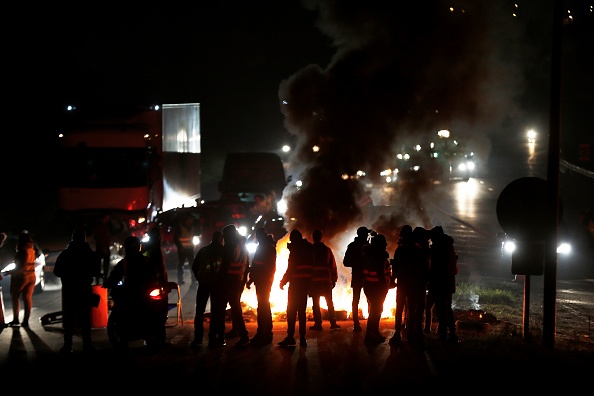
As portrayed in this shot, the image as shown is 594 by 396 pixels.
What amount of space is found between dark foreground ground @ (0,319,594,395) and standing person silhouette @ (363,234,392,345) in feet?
0.98

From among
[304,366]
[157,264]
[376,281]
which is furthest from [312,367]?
[157,264]

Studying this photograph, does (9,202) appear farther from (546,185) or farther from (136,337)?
(546,185)

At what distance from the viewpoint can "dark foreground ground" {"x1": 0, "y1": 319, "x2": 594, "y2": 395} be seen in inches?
303

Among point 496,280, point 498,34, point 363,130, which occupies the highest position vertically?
point 498,34

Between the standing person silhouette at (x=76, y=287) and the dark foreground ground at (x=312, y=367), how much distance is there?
1.06 feet

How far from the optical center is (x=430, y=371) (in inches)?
325

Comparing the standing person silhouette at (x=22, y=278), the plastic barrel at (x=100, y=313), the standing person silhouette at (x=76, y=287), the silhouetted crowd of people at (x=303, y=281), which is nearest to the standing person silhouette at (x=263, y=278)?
the silhouetted crowd of people at (x=303, y=281)

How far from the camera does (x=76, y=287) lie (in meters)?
9.51

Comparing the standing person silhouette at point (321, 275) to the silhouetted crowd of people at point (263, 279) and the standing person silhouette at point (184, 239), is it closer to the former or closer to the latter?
the silhouetted crowd of people at point (263, 279)

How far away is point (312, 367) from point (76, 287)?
11.7 feet

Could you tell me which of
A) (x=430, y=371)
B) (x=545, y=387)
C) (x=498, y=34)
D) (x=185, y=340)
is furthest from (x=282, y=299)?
(x=498, y=34)

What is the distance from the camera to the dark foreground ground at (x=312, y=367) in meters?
7.68

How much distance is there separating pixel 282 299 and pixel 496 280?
7194 millimetres

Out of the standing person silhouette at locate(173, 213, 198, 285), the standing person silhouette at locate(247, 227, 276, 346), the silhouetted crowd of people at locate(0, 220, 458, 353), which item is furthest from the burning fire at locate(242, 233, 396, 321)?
the standing person silhouette at locate(173, 213, 198, 285)
